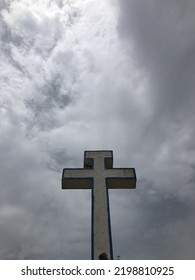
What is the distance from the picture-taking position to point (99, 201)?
8414mm

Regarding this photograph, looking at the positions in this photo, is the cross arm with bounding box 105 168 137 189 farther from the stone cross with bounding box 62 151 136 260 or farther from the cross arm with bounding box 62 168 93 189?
the cross arm with bounding box 62 168 93 189

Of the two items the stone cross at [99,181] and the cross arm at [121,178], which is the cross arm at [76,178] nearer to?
the stone cross at [99,181]

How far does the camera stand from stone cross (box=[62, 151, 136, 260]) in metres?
7.82

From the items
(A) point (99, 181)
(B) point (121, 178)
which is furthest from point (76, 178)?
(B) point (121, 178)

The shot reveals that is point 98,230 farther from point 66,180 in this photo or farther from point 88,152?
point 88,152

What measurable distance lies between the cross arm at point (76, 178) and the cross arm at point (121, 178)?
0.65 metres

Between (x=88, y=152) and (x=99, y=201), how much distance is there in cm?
212

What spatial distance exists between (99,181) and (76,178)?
0.75 m

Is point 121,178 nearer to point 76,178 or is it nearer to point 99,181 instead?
point 99,181

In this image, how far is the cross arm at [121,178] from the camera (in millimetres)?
9141

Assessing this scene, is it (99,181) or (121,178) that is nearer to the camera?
(99,181)

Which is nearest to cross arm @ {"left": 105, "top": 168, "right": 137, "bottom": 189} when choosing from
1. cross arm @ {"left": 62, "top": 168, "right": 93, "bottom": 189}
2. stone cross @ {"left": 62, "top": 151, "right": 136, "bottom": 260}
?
stone cross @ {"left": 62, "top": 151, "right": 136, "bottom": 260}

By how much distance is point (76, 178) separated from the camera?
9070 millimetres
